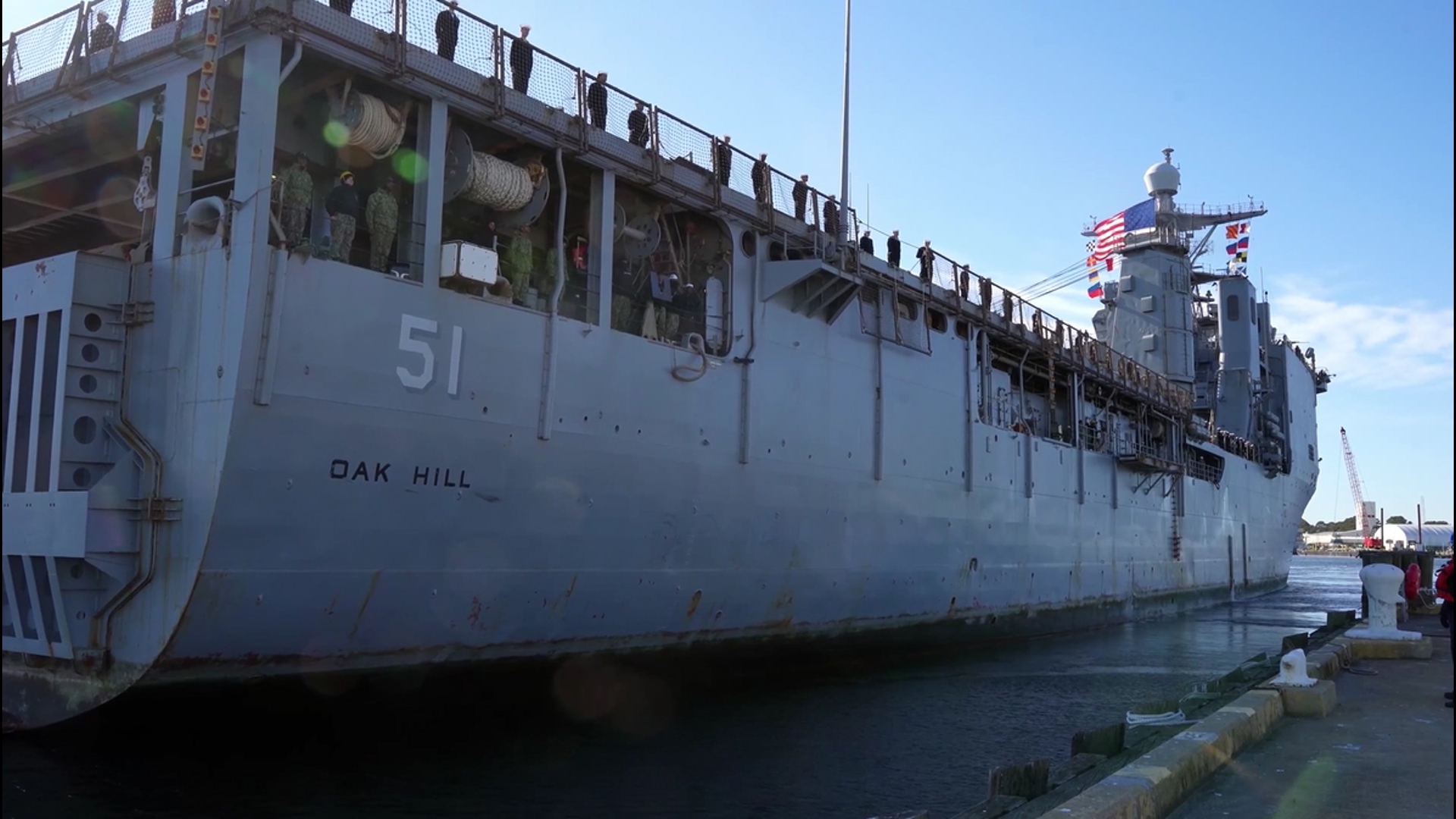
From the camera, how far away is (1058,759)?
9.73m

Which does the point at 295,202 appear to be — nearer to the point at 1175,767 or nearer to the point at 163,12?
the point at 163,12

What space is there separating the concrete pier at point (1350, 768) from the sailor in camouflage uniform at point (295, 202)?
7.81 m

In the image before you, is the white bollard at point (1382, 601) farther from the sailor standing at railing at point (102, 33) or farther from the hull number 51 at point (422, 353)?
the sailor standing at railing at point (102, 33)

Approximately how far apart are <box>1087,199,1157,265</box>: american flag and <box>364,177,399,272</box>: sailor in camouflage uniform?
27.7 meters

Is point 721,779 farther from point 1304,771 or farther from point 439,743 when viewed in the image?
point 1304,771

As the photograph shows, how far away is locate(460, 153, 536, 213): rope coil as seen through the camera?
10.6m

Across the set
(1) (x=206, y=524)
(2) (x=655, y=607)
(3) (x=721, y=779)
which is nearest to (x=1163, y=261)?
(2) (x=655, y=607)

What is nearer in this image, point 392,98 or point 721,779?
point 721,779

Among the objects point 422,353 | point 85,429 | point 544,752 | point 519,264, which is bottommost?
point 544,752

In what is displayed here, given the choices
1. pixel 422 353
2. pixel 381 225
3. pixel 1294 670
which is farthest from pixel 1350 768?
pixel 381 225

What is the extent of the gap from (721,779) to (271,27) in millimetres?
7388

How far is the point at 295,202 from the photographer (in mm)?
9102

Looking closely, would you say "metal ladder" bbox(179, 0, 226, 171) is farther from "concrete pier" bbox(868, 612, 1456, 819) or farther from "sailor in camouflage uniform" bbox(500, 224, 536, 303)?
"concrete pier" bbox(868, 612, 1456, 819)

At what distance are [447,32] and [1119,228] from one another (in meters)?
27.3
